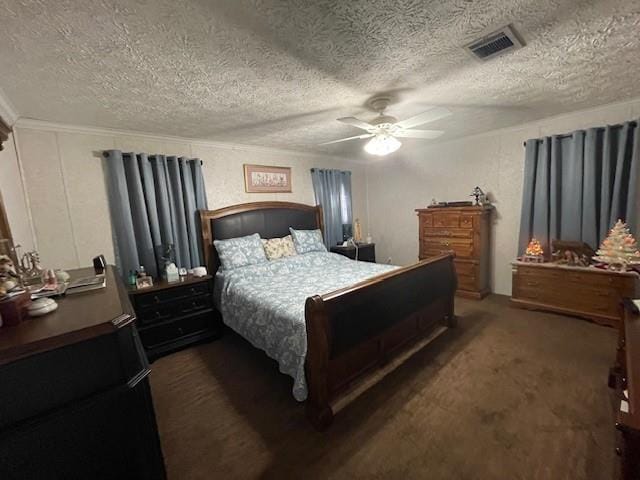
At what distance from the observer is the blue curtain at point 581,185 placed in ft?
9.25

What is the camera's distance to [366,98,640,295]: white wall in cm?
333

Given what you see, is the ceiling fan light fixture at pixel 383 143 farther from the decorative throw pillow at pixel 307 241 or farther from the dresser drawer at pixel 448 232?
the dresser drawer at pixel 448 232

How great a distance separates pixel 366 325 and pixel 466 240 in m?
2.53

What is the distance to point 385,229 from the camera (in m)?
5.25

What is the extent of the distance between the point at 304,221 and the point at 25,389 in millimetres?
3593

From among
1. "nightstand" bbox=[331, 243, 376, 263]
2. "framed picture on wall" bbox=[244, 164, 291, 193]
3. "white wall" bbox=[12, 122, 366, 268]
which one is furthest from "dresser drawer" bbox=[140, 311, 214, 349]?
"nightstand" bbox=[331, 243, 376, 263]

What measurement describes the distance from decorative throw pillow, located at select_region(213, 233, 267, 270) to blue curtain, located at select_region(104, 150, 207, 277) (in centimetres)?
34

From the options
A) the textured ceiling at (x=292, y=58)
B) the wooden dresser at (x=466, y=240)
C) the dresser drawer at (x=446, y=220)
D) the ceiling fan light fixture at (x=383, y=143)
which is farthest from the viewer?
the dresser drawer at (x=446, y=220)

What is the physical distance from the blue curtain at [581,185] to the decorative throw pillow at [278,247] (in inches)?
121

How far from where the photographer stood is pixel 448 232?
394 cm

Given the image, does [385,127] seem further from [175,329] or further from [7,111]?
[7,111]

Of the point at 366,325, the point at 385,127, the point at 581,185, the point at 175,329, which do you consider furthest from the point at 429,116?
the point at 175,329

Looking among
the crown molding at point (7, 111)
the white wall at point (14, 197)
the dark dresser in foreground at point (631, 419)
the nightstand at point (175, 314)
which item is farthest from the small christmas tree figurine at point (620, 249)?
the crown molding at point (7, 111)

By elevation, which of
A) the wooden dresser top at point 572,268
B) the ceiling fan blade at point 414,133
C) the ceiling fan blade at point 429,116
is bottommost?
the wooden dresser top at point 572,268
